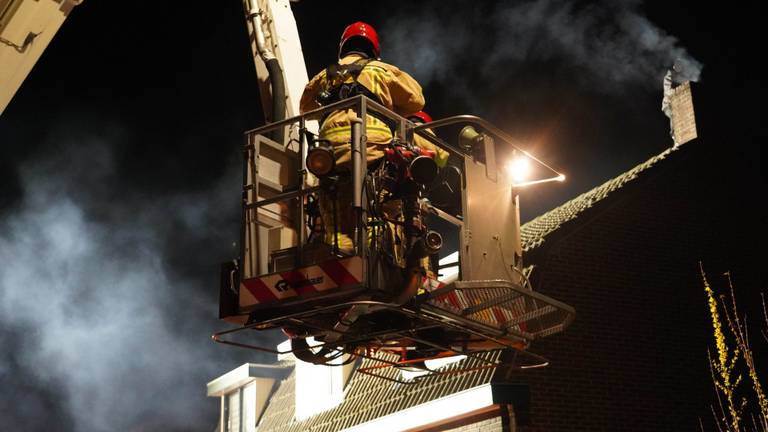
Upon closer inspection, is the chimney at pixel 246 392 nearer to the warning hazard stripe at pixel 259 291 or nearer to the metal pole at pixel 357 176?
the warning hazard stripe at pixel 259 291

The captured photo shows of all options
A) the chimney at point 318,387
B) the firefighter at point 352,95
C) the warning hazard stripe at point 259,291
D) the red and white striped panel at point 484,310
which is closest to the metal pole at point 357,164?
the firefighter at point 352,95

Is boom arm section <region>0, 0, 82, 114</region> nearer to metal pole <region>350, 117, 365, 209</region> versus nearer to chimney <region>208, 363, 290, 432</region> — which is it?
metal pole <region>350, 117, 365, 209</region>

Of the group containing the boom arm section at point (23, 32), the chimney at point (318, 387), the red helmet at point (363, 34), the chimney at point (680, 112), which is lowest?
the chimney at point (318, 387)

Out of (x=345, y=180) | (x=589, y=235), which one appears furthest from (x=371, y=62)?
(x=589, y=235)

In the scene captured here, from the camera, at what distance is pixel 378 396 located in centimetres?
1432

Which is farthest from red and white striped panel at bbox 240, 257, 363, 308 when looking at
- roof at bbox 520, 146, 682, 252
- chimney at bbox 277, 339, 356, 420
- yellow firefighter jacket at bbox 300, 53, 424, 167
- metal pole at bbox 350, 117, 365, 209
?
chimney at bbox 277, 339, 356, 420

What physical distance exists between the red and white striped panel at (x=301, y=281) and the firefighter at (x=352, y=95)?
24cm

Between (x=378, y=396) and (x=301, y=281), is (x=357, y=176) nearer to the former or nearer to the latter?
(x=301, y=281)

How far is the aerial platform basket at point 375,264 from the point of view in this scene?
247 inches

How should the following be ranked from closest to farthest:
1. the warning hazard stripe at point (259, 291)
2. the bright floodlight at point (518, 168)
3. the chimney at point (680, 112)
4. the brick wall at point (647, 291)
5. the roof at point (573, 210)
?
the warning hazard stripe at point (259, 291) < the bright floodlight at point (518, 168) < the brick wall at point (647, 291) < the roof at point (573, 210) < the chimney at point (680, 112)

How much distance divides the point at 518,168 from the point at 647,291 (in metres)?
7.09

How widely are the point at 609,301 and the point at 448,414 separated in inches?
112

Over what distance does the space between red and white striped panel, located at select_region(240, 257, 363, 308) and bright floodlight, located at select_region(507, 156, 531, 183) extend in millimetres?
1927

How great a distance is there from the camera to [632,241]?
14117 mm
